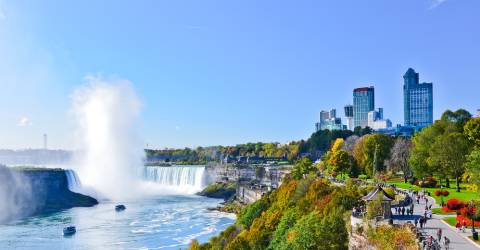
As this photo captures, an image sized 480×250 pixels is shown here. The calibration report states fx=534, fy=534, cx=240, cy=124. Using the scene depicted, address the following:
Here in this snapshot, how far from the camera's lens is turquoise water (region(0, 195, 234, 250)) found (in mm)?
47094

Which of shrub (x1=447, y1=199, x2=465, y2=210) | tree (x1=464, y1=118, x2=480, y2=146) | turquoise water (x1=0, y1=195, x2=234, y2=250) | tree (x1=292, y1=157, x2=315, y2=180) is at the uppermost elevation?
tree (x1=464, y1=118, x2=480, y2=146)

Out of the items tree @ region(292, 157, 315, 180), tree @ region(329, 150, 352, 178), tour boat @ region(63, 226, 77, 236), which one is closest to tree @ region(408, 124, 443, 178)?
tree @ region(329, 150, 352, 178)

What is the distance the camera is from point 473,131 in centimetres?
4694

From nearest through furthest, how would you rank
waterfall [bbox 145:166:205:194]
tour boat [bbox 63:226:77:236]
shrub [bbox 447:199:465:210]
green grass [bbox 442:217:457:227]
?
green grass [bbox 442:217:457:227]
shrub [bbox 447:199:465:210]
tour boat [bbox 63:226:77:236]
waterfall [bbox 145:166:205:194]

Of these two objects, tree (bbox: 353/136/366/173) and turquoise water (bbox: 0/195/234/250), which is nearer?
turquoise water (bbox: 0/195/234/250)

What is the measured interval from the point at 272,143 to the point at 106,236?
129m

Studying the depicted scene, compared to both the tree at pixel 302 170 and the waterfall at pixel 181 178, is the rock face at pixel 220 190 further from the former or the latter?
the tree at pixel 302 170

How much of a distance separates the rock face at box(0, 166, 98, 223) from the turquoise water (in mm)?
4800

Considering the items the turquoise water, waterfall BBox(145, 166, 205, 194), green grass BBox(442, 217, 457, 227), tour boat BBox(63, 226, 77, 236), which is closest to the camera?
green grass BBox(442, 217, 457, 227)

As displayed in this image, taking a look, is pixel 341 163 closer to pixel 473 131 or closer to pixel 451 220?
pixel 473 131

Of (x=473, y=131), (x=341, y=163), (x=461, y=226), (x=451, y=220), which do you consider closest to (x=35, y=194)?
(x=341, y=163)

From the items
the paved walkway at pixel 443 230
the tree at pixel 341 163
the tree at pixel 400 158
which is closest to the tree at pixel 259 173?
the tree at pixel 341 163

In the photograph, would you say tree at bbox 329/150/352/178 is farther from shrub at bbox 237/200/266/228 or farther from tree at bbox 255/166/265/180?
tree at bbox 255/166/265/180

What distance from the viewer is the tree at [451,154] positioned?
148 feet
